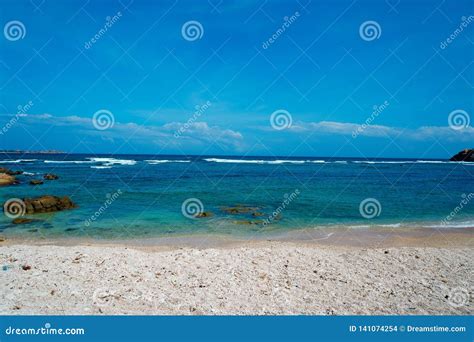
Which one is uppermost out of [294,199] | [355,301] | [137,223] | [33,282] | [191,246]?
[294,199]

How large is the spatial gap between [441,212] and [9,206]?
77.5 ft

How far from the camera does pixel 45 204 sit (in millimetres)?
18094

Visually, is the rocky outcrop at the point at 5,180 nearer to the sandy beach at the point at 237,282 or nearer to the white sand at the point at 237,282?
the sandy beach at the point at 237,282

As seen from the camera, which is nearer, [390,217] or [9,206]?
[390,217]

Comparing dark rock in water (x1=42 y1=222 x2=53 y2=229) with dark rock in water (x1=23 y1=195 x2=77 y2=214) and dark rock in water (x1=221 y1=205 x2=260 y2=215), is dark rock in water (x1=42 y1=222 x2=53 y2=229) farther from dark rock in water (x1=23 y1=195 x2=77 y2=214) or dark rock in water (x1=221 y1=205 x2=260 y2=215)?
dark rock in water (x1=221 y1=205 x2=260 y2=215)

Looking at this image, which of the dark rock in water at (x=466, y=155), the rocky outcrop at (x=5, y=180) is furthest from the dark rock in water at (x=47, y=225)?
the dark rock in water at (x=466, y=155)

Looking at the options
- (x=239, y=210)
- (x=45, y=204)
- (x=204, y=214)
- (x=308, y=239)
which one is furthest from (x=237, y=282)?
(x=45, y=204)

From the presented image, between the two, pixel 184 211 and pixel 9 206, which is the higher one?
pixel 9 206

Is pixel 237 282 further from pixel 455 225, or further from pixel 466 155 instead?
pixel 466 155

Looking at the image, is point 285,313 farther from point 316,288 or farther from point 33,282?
point 33,282

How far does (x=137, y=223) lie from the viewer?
1562 cm

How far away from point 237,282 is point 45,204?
14682 mm

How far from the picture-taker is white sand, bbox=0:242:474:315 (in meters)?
6.33

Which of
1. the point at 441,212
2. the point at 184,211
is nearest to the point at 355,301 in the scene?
the point at 184,211
